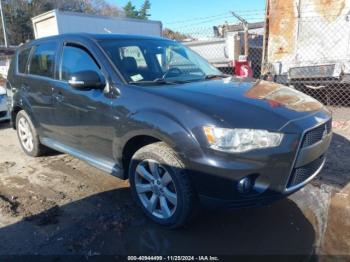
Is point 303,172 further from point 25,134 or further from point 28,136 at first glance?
point 25,134

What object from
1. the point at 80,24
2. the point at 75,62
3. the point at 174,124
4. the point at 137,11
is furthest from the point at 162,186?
the point at 137,11

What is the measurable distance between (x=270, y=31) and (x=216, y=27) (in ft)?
21.3

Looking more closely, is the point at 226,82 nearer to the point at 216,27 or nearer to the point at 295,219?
the point at 295,219

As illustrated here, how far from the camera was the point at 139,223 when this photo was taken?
3.56 m

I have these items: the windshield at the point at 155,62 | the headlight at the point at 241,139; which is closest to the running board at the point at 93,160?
the windshield at the point at 155,62

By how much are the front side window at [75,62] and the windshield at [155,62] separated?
23 centimetres

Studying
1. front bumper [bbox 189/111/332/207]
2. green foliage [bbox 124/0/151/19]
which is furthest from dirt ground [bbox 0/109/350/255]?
green foliage [bbox 124/0/151/19]

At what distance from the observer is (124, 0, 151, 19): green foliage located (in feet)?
216

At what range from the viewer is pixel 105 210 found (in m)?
3.81

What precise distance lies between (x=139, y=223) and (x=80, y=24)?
35.0ft

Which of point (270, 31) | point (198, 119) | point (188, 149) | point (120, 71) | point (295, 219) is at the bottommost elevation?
point (295, 219)

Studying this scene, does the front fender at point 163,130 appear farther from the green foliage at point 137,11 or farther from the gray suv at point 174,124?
the green foliage at point 137,11

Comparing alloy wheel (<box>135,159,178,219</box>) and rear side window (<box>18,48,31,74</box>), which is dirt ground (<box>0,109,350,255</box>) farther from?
rear side window (<box>18,48,31,74</box>)

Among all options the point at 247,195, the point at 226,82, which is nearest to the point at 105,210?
the point at 247,195
